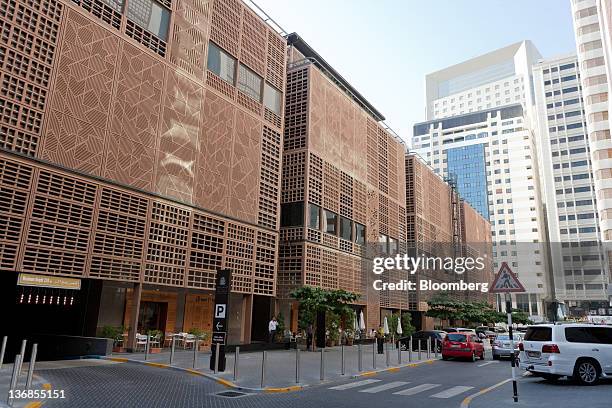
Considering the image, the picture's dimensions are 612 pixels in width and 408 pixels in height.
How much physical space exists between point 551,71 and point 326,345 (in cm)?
10775

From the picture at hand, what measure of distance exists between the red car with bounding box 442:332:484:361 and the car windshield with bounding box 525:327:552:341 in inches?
335

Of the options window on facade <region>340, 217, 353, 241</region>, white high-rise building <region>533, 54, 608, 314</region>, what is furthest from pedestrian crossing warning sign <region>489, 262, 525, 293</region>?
white high-rise building <region>533, 54, 608, 314</region>

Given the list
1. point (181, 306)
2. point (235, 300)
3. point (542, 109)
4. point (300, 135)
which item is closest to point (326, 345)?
point (235, 300)

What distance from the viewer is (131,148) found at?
66.6ft

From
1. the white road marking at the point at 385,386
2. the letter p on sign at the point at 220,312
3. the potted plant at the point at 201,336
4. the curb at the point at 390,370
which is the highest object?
the letter p on sign at the point at 220,312

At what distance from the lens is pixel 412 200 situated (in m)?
51.3

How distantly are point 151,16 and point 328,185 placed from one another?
677 inches

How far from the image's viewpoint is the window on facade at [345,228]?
118ft

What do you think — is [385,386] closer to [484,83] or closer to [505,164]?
[505,164]

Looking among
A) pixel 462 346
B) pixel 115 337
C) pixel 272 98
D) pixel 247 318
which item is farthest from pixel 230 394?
pixel 272 98

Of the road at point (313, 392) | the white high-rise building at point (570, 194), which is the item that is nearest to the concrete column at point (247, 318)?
the road at point (313, 392)

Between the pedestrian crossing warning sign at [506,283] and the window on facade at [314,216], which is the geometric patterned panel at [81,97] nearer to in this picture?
the pedestrian crossing warning sign at [506,283]

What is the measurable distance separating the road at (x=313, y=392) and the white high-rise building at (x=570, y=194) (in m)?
99.2

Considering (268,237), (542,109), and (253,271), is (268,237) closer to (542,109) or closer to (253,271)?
(253,271)
